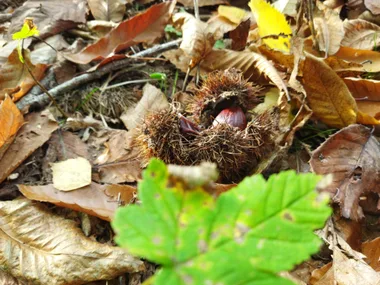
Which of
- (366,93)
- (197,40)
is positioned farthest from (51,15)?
(366,93)

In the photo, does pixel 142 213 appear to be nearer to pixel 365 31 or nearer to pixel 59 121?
pixel 59 121

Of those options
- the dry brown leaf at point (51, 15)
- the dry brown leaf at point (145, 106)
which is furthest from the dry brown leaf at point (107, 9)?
the dry brown leaf at point (145, 106)

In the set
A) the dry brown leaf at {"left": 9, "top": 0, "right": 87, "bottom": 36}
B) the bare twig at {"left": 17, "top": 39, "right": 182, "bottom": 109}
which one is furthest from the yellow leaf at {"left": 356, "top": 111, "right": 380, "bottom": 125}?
the dry brown leaf at {"left": 9, "top": 0, "right": 87, "bottom": 36}

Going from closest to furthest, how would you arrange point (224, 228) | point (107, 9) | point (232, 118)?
point (224, 228), point (232, 118), point (107, 9)

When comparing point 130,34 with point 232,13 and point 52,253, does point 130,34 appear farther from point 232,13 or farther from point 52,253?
point 52,253

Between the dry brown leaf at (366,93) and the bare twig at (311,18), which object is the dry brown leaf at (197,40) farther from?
the dry brown leaf at (366,93)
